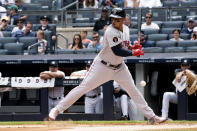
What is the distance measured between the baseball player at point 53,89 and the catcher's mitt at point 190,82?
8.01ft

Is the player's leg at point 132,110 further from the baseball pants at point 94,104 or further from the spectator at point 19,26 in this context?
the spectator at point 19,26

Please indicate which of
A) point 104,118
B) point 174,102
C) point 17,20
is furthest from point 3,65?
point 174,102

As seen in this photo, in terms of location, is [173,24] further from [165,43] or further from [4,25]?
[4,25]

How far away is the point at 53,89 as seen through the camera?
38.1 ft

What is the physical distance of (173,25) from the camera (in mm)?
13648

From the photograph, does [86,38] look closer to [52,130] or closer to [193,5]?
[193,5]

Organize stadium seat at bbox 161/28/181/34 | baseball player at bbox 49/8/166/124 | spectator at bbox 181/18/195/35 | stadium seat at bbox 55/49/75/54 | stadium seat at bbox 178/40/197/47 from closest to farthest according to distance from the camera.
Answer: baseball player at bbox 49/8/166/124
stadium seat at bbox 178/40/197/47
stadium seat at bbox 55/49/75/54
spectator at bbox 181/18/195/35
stadium seat at bbox 161/28/181/34

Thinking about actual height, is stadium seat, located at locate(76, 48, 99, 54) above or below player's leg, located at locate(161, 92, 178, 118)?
above

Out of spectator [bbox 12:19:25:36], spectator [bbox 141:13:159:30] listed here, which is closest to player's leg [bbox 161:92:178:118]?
spectator [bbox 141:13:159:30]

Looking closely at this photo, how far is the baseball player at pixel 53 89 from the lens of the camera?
452 inches

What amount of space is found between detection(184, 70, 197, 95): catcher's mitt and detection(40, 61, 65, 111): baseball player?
2.44 meters

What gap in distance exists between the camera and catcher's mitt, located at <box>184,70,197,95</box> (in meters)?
10.8

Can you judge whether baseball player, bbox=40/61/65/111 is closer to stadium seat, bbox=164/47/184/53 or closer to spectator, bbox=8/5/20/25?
stadium seat, bbox=164/47/184/53

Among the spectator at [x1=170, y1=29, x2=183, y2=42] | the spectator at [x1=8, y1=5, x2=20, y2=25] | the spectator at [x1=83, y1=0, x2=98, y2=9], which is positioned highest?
the spectator at [x1=83, y1=0, x2=98, y2=9]
